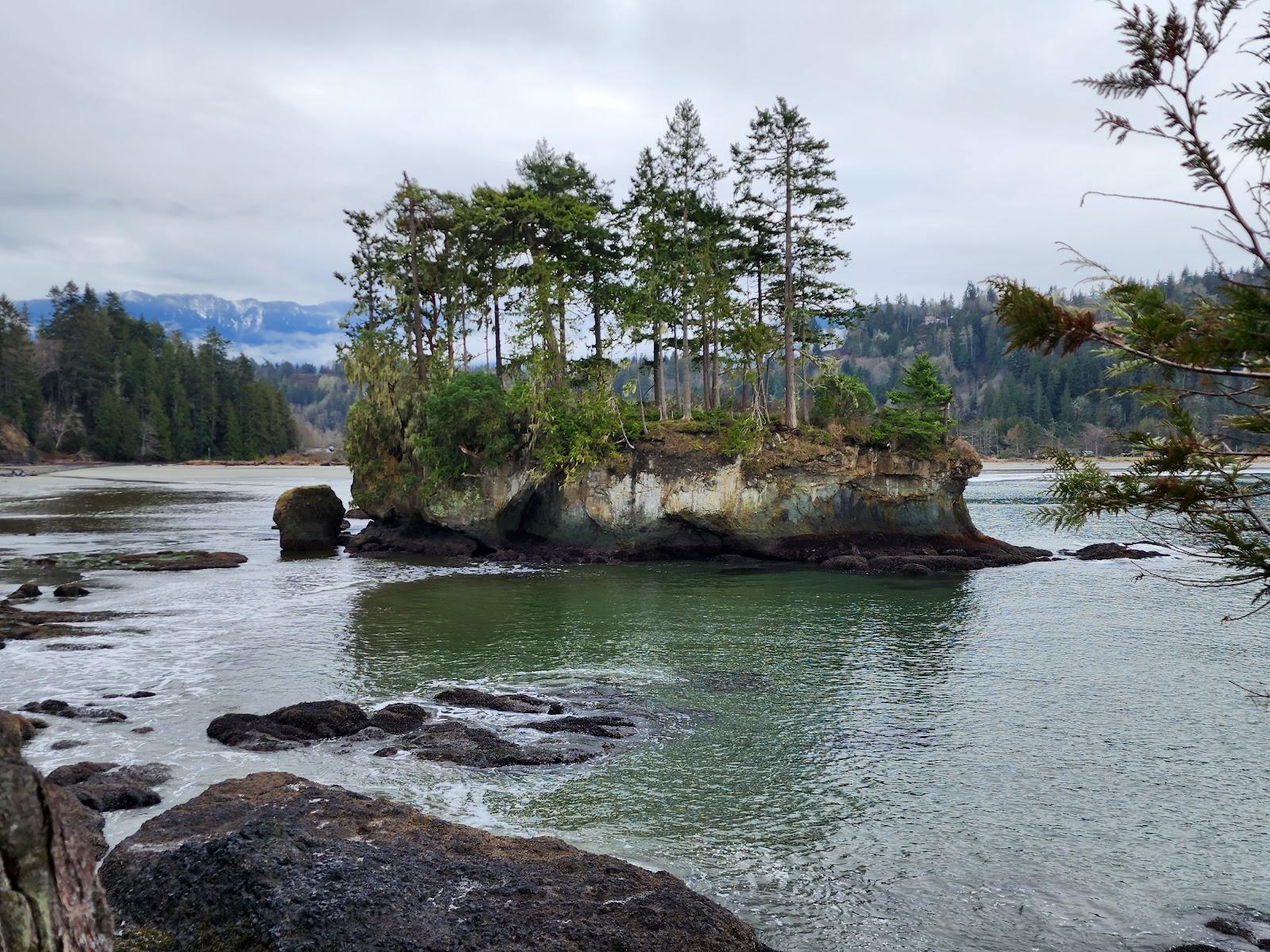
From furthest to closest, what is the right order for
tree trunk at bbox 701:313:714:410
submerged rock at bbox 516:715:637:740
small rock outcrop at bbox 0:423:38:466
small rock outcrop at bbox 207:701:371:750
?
1. small rock outcrop at bbox 0:423:38:466
2. tree trunk at bbox 701:313:714:410
3. submerged rock at bbox 516:715:637:740
4. small rock outcrop at bbox 207:701:371:750

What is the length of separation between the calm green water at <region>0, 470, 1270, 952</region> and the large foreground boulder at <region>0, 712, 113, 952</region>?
22.4 feet

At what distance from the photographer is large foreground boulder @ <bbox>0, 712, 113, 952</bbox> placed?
4.88 m

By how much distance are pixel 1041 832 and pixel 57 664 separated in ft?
70.7

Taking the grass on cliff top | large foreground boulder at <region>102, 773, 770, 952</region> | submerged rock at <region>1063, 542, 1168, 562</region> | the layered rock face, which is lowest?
submerged rock at <region>1063, 542, 1168, 562</region>

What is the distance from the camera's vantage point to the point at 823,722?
17.3 m

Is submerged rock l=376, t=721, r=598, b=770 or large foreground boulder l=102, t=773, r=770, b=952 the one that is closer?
large foreground boulder l=102, t=773, r=770, b=952

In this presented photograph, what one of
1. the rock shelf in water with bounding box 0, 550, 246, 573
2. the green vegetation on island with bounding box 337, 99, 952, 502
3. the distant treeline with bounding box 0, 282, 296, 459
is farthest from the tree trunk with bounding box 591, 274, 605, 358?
the distant treeline with bounding box 0, 282, 296, 459

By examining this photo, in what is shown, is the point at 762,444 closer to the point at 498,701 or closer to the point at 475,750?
the point at 498,701

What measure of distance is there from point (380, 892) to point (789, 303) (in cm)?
3785

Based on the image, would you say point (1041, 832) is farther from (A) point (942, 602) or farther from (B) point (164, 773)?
(A) point (942, 602)

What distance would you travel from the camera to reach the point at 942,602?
30453mm

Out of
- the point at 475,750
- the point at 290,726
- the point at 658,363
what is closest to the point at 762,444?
the point at 658,363

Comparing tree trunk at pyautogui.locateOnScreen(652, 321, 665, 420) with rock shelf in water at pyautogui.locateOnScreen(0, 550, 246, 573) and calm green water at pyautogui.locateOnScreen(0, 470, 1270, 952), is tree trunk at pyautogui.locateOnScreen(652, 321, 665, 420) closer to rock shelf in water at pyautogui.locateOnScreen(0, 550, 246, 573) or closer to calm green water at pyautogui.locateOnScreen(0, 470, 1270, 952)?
calm green water at pyautogui.locateOnScreen(0, 470, 1270, 952)

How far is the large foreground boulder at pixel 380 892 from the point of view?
829 cm
